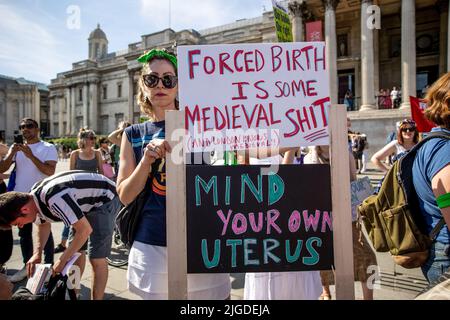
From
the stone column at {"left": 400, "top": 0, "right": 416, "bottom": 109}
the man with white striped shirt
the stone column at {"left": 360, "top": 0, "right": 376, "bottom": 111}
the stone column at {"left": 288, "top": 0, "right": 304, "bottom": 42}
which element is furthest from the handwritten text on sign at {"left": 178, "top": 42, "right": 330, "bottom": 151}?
the stone column at {"left": 288, "top": 0, "right": 304, "bottom": 42}

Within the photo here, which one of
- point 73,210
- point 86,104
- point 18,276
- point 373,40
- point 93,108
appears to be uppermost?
point 86,104

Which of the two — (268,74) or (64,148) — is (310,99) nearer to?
(268,74)

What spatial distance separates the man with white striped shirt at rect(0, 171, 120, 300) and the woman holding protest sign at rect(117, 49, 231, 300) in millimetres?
870

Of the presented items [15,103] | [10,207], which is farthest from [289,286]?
[15,103]

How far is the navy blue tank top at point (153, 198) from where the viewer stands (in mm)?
1626

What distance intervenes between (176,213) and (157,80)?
2.52 ft

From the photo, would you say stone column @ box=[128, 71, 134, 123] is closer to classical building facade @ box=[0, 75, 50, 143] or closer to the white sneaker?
classical building facade @ box=[0, 75, 50, 143]

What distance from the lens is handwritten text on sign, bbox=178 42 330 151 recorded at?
1.57 meters

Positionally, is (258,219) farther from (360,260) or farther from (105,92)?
(105,92)

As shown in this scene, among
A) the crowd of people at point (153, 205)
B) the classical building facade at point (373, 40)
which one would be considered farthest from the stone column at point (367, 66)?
the crowd of people at point (153, 205)

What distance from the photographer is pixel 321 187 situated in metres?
1.55

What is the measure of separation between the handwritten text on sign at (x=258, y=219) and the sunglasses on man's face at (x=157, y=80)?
0.52 m

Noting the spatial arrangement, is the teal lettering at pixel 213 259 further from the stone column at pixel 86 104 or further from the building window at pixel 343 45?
the stone column at pixel 86 104

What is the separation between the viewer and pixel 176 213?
152 cm
